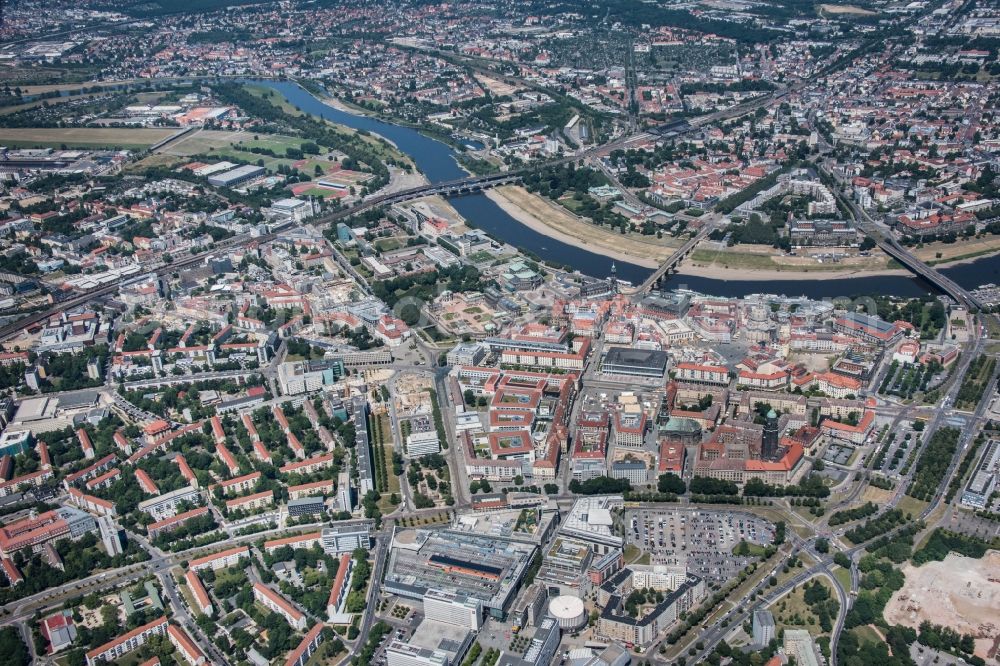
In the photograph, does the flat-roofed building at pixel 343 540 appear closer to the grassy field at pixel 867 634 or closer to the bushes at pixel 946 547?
the grassy field at pixel 867 634

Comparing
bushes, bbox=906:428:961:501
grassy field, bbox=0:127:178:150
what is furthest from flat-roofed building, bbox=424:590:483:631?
grassy field, bbox=0:127:178:150

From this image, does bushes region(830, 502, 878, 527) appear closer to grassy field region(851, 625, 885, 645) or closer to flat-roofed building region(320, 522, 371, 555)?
grassy field region(851, 625, 885, 645)

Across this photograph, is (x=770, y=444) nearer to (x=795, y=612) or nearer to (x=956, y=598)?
(x=795, y=612)

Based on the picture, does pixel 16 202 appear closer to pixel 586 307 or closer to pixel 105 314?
pixel 105 314

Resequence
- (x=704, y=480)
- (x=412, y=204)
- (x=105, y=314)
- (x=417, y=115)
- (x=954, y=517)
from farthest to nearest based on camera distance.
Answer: (x=417, y=115), (x=412, y=204), (x=105, y=314), (x=704, y=480), (x=954, y=517)

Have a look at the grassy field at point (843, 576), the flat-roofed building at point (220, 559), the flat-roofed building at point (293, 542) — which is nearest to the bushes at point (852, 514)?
the grassy field at point (843, 576)

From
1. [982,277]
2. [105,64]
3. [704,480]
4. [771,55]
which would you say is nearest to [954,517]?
[704,480]
